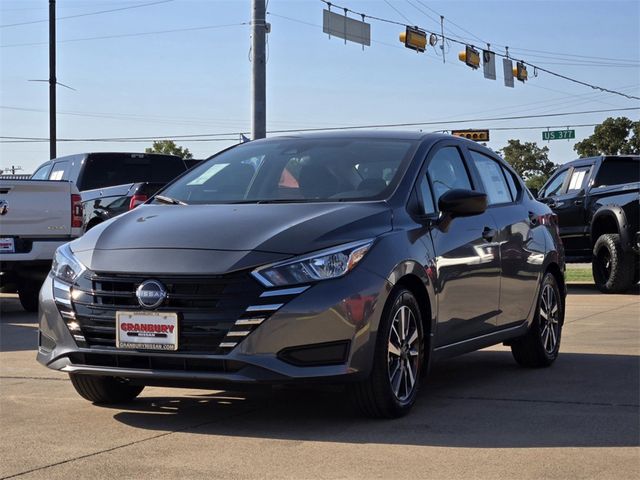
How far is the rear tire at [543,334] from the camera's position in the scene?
328 inches

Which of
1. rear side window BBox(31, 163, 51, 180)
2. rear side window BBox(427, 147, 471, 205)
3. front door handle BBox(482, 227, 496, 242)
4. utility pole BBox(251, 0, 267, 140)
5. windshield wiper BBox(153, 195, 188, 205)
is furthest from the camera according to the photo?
rear side window BBox(31, 163, 51, 180)

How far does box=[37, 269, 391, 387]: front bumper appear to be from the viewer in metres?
5.53

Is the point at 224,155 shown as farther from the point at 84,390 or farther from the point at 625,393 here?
the point at 625,393

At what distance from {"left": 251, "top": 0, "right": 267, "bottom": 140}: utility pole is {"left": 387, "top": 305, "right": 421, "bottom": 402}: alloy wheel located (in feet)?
38.1

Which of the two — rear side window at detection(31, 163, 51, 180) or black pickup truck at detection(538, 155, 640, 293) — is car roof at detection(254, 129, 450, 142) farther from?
rear side window at detection(31, 163, 51, 180)

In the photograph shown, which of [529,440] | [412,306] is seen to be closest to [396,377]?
[412,306]

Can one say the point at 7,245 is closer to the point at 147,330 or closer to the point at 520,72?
the point at 147,330

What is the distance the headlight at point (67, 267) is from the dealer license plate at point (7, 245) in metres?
6.52

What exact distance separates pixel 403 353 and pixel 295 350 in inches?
33.4

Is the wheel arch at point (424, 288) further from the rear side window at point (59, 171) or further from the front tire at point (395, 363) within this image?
the rear side window at point (59, 171)

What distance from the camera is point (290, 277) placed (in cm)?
559

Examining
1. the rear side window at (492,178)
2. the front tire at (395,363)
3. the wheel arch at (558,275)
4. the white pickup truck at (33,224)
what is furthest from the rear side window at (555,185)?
the front tire at (395,363)

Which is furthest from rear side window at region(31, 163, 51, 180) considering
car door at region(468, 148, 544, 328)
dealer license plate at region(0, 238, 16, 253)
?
car door at region(468, 148, 544, 328)

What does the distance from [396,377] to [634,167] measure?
43.5 ft
